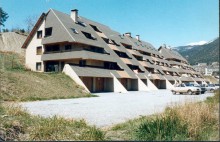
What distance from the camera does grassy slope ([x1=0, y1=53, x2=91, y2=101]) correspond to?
83.0ft

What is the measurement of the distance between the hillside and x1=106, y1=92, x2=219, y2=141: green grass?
224 ft

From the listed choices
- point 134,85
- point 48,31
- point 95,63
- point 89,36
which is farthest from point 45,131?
point 134,85

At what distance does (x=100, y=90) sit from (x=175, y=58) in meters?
54.6

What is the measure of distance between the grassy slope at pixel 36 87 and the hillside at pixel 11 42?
135 ft

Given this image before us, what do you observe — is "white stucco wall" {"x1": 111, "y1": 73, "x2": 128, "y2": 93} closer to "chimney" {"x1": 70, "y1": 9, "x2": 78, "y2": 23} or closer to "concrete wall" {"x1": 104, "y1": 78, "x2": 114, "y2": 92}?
"concrete wall" {"x1": 104, "y1": 78, "x2": 114, "y2": 92}

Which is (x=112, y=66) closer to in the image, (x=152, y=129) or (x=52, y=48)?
(x=52, y=48)

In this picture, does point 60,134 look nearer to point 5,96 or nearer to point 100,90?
point 5,96

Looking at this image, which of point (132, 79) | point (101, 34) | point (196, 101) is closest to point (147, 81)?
point (132, 79)

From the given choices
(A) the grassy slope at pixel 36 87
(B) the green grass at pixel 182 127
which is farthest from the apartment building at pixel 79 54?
(B) the green grass at pixel 182 127

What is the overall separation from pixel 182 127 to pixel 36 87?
74.7ft

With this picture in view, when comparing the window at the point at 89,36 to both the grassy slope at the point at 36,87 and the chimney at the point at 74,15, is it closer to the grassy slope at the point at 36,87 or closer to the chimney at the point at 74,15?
the chimney at the point at 74,15

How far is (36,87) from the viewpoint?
95.0 ft

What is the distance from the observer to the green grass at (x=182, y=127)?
7.61 m

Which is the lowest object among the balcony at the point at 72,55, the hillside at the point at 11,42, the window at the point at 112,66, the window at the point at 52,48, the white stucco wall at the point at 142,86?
the white stucco wall at the point at 142,86
